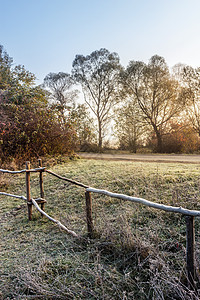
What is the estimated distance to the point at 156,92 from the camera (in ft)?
59.4

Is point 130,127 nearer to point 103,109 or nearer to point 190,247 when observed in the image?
point 103,109

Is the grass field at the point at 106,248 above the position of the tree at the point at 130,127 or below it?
below

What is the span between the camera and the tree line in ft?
34.2

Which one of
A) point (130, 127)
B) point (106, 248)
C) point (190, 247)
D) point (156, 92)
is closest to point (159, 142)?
point (130, 127)

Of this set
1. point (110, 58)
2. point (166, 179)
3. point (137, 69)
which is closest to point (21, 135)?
point (166, 179)

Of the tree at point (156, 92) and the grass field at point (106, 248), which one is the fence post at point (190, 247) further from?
the tree at point (156, 92)

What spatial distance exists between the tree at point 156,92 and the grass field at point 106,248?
13.0 m

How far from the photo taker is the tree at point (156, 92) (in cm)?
1783

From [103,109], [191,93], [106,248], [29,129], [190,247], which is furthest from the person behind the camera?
[103,109]

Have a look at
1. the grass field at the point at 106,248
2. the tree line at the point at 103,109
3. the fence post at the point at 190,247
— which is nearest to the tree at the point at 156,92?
the tree line at the point at 103,109

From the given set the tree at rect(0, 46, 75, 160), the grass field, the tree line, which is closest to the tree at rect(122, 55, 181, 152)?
the tree line

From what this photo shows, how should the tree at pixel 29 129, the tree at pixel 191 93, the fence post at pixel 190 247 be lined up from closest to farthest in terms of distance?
the fence post at pixel 190 247, the tree at pixel 29 129, the tree at pixel 191 93

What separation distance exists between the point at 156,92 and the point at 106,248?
53.4 feet

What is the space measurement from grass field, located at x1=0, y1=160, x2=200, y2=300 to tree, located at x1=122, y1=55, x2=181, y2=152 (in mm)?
13005
